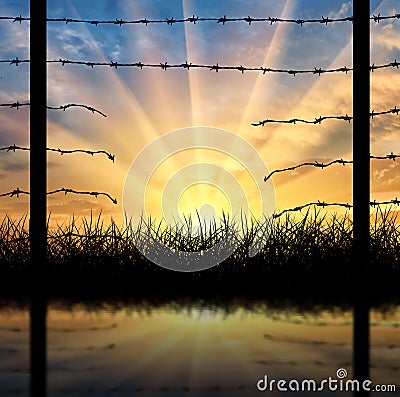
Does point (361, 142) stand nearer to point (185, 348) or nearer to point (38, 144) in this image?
point (38, 144)

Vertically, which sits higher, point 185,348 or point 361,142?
point 361,142

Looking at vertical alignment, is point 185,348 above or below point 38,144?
below

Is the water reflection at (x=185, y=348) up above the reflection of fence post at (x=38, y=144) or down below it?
below

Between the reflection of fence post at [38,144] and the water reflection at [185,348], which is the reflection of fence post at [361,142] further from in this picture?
the reflection of fence post at [38,144]

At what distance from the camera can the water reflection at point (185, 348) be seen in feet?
10.2

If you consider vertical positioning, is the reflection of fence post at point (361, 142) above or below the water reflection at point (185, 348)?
above

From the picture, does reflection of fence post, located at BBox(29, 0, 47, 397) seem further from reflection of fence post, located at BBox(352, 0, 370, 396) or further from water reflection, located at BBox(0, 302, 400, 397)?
reflection of fence post, located at BBox(352, 0, 370, 396)

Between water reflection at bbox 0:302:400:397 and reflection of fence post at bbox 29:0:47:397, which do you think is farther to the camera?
reflection of fence post at bbox 29:0:47:397

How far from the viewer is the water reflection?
3.12 meters

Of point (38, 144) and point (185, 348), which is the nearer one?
point (185, 348)

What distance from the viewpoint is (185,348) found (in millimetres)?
3799

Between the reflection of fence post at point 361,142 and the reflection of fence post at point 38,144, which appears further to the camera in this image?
the reflection of fence post at point 38,144

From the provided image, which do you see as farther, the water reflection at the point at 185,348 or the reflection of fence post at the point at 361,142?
the reflection of fence post at the point at 361,142

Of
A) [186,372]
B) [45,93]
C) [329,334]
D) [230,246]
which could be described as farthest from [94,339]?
[45,93]
